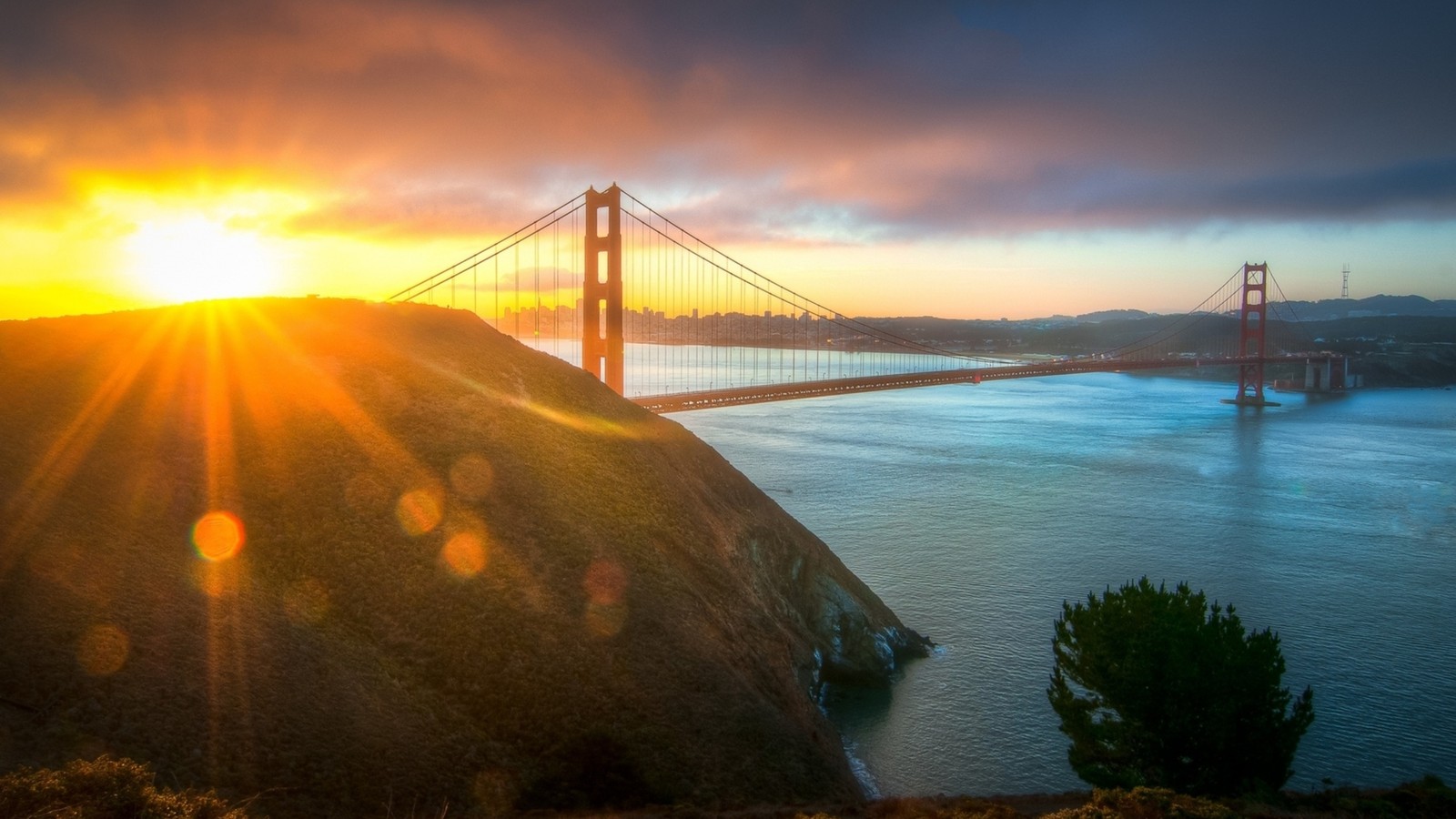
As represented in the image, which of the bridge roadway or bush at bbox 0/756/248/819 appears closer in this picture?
bush at bbox 0/756/248/819

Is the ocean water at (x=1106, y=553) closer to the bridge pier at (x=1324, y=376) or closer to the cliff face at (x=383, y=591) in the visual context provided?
the cliff face at (x=383, y=591)

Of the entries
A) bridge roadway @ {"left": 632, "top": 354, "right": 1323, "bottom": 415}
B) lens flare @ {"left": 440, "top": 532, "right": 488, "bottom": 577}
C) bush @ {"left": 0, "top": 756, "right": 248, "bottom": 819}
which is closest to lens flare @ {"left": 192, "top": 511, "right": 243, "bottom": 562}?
lens flare @ {"left": 440, "top": 532, "right": 488, "bottom": 577}

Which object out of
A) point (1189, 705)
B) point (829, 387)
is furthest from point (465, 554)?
point (829, 387)

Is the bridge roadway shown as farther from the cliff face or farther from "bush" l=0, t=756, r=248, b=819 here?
"bush" l=0, t=756, r=248, b=819

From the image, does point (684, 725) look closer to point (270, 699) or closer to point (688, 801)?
point (688, 801)

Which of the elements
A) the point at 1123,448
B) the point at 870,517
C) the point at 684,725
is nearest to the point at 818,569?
the point at 684,725
